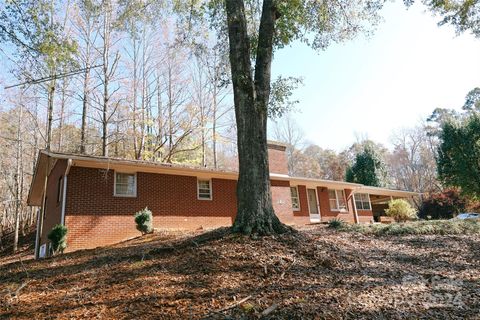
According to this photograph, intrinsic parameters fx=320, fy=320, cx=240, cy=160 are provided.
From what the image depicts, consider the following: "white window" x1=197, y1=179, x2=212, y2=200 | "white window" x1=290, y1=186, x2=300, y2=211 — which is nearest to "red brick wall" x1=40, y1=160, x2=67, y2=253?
"white window" x1=197, y1=179, x2=212, y2=200

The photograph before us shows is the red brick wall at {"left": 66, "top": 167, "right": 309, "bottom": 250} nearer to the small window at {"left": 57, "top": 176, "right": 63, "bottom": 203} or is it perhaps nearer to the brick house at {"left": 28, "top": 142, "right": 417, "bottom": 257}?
the brick house at {"left": 28, "top": 142, "right": 417, "bottom": 257}

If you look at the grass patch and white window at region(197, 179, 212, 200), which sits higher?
white window at region(197, 179, 212, 200)

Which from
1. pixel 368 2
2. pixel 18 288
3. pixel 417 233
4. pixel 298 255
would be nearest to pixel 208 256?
pixel 298 255

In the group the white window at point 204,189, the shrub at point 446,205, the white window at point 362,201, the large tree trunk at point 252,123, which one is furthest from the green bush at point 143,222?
the shrub at point 446,205

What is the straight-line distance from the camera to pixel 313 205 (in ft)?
69.3

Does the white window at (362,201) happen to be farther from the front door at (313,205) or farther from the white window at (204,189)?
the white window at (204,189)

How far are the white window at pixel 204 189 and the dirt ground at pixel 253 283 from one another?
8.66 m

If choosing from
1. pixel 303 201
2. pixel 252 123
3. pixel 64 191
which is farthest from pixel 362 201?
pixel 252 123

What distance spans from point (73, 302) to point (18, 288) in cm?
126

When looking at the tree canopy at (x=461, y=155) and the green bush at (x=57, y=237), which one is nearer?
the green bush at (x=57, y=237)

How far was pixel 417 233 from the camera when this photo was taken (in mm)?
8141

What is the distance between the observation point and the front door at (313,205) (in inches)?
814

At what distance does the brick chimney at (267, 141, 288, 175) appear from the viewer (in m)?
19.4

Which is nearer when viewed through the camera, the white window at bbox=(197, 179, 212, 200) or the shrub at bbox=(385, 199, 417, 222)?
the white window at bbox=(197, 179, 212, 200)
